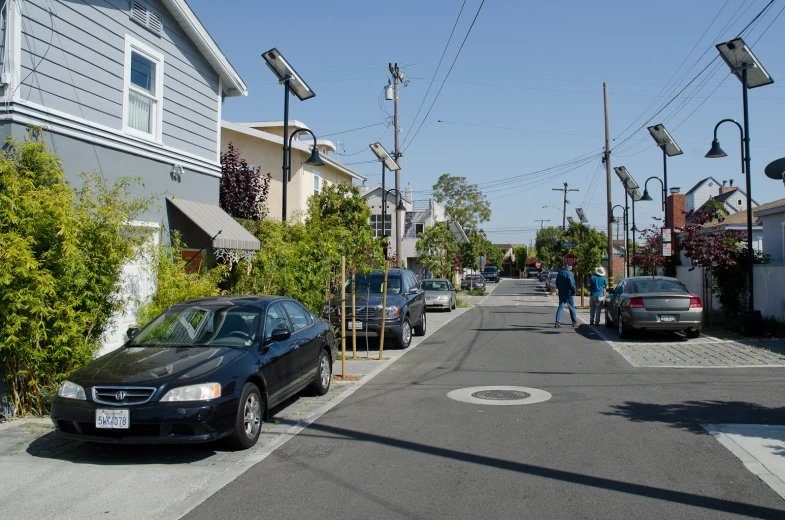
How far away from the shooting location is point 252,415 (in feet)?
21.7

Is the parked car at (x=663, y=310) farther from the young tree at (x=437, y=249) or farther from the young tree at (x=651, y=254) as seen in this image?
the young tree at (x=437, y=249)

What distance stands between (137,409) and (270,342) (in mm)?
1788

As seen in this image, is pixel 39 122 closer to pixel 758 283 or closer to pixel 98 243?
pixel 98 243

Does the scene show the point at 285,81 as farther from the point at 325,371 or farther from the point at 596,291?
the point at 596,291

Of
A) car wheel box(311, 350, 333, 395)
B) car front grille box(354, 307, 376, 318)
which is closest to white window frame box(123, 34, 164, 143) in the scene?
car wheel box(311, 350, 333, 395)

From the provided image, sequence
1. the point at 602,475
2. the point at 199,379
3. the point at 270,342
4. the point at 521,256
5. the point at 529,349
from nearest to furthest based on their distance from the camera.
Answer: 1. the point at 602,475
2. the point at 199,379
3. the point at 270,342
4. the point at 529,349
5. the point at 521,256

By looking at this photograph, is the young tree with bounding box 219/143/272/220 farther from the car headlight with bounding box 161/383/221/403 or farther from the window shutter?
the car headlight with bounding box 161/383/221/403

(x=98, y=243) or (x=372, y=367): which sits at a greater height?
(x=98, y=243)

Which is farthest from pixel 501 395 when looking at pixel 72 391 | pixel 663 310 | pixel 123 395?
pixel 663 310

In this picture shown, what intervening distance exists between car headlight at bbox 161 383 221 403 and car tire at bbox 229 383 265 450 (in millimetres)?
339

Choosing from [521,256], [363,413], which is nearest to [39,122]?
[363,413]

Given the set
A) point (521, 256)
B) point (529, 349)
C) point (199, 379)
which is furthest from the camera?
point (521, 256)

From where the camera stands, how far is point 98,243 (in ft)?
25.4

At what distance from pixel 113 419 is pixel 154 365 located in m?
0.68
